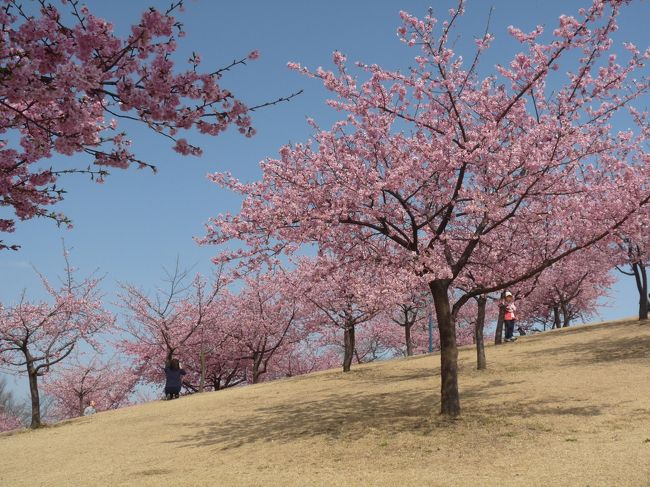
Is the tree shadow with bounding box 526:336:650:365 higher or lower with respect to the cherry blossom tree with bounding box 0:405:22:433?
higher

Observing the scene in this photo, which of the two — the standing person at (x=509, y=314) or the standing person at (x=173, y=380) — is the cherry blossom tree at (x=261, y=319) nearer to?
the standing person at (x=173, y=380)

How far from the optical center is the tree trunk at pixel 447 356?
10.8 meters

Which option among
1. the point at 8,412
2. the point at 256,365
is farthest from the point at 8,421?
the point at 256,365

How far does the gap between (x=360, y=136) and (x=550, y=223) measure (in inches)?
190

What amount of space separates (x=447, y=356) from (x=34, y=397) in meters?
16.0

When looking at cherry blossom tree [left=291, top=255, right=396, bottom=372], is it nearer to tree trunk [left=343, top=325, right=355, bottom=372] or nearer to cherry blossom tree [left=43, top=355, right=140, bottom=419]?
tree trunk [left=343, top=325, right=355, bottom=372]

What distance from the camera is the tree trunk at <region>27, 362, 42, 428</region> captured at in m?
19.4

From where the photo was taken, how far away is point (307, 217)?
10750mm

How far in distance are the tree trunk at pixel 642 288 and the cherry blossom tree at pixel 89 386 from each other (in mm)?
26998

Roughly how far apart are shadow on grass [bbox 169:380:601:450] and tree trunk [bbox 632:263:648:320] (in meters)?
14.3

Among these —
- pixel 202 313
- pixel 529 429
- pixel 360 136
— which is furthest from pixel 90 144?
pixel 202 313

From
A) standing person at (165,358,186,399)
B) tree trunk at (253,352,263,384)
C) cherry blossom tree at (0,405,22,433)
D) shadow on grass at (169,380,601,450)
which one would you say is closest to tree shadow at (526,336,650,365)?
shadow on grass at (169,380,601,450)

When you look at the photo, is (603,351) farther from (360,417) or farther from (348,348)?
(360,417)

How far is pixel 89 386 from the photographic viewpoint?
34.2m
